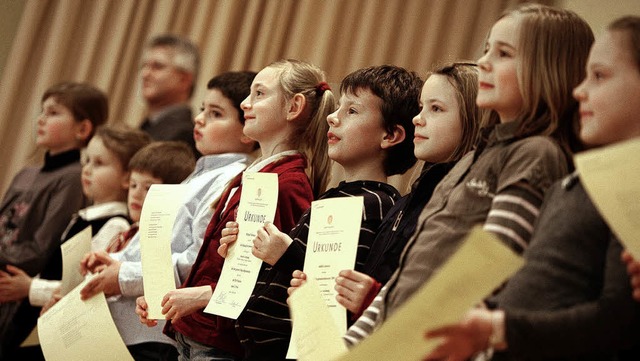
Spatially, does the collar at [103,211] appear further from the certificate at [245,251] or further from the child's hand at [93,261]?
the certificate at [245,251]

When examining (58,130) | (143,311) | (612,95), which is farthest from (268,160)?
(58,130)

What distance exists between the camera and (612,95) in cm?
141

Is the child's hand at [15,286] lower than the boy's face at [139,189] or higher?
lower

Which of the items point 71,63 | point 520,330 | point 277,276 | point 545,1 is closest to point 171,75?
point 71,63

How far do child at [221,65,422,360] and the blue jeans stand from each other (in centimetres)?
12

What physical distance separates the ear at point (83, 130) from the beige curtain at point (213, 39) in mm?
1022

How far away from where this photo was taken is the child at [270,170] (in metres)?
2.27

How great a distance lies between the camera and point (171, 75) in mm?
4312

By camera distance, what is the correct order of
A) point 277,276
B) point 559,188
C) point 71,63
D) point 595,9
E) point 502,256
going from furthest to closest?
point 71,63
point 595,9
point 277,276
point 559,188
point 502,256

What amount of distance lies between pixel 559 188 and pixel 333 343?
0.51m

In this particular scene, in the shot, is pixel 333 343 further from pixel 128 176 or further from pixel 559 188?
pixel 128 176

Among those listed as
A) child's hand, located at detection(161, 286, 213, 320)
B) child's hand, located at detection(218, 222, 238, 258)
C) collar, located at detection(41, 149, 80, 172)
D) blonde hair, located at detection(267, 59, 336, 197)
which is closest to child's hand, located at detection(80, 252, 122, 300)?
child's hand, located at detection(161, 286, 213, 320)

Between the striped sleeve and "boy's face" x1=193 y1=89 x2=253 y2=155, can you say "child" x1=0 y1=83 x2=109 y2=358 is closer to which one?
"boy's face" x1=193 y1=89 x2=253 y2=155

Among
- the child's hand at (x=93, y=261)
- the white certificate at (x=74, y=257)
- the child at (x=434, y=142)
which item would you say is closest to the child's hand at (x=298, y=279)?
the child at (x=434, y=142)
